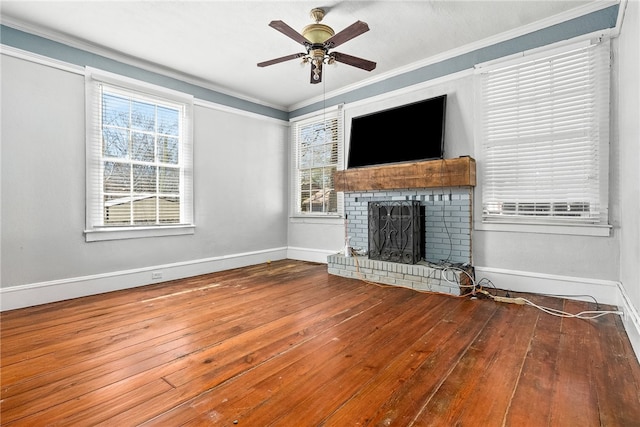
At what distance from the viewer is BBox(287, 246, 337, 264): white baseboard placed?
17.2ft

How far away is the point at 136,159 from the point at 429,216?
3.78 metres

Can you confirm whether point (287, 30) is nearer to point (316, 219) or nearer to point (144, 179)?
point (144, 179)

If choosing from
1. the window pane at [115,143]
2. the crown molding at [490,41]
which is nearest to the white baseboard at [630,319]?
the crown molding at [490,41]

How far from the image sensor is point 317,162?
537cm

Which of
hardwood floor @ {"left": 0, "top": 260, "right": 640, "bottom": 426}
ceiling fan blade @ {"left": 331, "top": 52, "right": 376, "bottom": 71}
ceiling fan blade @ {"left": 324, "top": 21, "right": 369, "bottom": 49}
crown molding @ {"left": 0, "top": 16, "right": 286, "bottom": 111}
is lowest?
hardwood floor @ {"left": 0, "top": 260, "right": 640, "bottom": 426}

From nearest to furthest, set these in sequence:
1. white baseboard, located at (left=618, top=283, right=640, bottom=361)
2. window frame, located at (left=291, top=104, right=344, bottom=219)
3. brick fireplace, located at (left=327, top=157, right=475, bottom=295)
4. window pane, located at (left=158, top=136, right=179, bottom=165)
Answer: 1. white baseboard, located at (left=618, top=283, right=640, bottom=361)
2. brick fireplace, located at (left=327, top=157, right=475, bottom=295)
3. window pane, located at (left=158, top=136, right=179, bottom=165)
4. window frame, located at (left=291, top=104, right=344, bottom=219)

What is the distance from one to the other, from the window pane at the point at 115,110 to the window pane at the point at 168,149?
18.0 inches

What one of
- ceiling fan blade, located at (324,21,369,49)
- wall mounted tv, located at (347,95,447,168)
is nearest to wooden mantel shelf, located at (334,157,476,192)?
wall mounted tv, located at (347,95,447,168)

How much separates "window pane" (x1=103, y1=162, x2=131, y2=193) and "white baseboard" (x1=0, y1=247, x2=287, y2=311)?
3.30ft

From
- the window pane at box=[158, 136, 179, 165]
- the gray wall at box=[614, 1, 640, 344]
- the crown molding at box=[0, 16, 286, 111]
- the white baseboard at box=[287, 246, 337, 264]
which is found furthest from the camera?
the white baseboard at box=[287, 246, 337, 264]

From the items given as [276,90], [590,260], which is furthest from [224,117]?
[590,260]

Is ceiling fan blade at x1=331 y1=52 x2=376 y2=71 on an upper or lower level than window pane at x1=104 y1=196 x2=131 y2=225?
upper

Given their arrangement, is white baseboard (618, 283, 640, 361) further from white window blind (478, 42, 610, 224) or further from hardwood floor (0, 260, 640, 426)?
white window blind (478, 42, 610, 224)

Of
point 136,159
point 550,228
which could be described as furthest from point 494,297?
point 136,159
